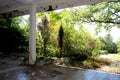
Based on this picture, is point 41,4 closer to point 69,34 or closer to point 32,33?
point 32,33

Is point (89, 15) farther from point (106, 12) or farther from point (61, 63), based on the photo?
point (61, 63)

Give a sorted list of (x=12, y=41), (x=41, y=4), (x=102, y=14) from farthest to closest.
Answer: (x=12, y=41) < (x=102, y=14) < (x=41, y=4)

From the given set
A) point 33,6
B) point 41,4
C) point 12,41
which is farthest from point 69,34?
point 12,41

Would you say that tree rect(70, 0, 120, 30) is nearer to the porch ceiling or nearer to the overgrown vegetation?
the overgrown vegetation

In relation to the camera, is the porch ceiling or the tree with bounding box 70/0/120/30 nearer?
the porch ceiling

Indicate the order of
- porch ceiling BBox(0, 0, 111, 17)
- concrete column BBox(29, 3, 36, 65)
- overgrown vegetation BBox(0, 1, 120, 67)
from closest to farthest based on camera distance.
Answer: concrete column BBox(29, 3, 36, 65) → porch ceiling BBox(0, 0, 111, 17) → overgrown vegetation BBox(0, 1, 120, 67)

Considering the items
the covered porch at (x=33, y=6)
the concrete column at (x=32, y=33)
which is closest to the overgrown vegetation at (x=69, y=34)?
the covered porch at (x=33, y=6)

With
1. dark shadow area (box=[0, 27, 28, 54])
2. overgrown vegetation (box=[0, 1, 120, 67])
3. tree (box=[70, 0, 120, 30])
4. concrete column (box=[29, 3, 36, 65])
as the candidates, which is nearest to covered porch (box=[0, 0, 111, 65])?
concrete column (box=[29, 3, 36, 65])

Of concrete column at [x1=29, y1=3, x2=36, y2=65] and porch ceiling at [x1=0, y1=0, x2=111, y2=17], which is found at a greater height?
porch ceiling at [x1=0, y1=0, x2=111, y2=17]

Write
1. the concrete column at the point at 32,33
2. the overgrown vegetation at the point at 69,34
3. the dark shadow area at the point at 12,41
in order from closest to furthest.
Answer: the concrete column at the point at 32,33, the overgrown vegetation at the point at 69,34, the dark shadow area at the point at 12,41

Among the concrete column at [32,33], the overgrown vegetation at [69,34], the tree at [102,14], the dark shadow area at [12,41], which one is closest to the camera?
the concrete column at [32,33]

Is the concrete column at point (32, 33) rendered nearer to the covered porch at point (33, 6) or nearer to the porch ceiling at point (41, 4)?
the covered porch at point (33, 6)

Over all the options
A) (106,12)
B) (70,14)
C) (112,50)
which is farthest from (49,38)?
(112,50)

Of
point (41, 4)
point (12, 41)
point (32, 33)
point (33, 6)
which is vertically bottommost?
point (12, 41)
